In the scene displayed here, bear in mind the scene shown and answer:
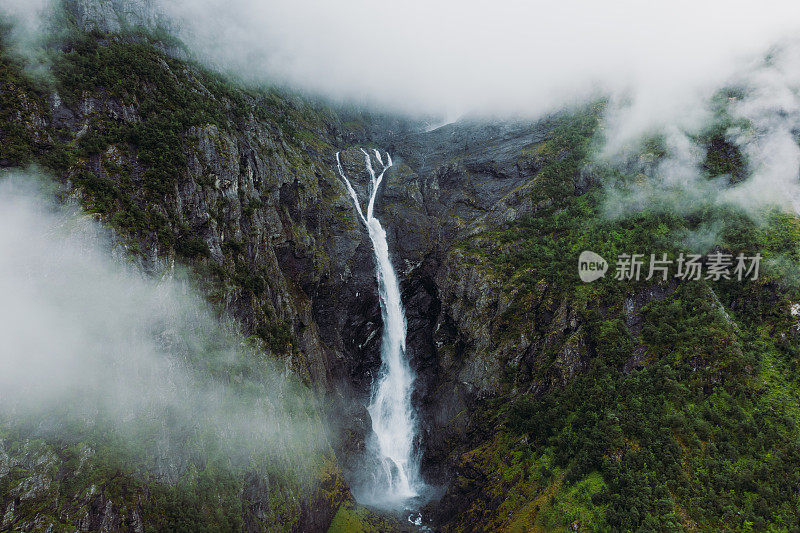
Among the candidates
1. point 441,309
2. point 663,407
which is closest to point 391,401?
point 441,309

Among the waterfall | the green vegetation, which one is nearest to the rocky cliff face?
the green vegetation

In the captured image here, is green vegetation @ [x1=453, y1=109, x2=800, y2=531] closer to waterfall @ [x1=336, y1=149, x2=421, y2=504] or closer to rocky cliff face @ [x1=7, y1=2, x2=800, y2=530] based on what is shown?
rocky cliff face @ [x1=7, y1=2, x2=800, y2=530]

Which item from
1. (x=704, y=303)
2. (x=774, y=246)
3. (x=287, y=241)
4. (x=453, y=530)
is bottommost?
(x=453, y=530)

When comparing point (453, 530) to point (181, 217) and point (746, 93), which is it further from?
point (746, 93)

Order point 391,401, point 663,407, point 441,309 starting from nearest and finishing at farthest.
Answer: point 663,407 < point 391,401 < point 441,309

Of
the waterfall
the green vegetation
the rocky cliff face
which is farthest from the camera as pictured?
the waterfall

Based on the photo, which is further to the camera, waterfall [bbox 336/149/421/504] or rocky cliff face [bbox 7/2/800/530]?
waterfall [bbox 336/149/421/504]

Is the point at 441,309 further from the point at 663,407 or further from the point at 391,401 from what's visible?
the point at 663,407

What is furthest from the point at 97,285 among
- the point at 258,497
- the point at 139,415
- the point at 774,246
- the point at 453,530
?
the point at 774,246
